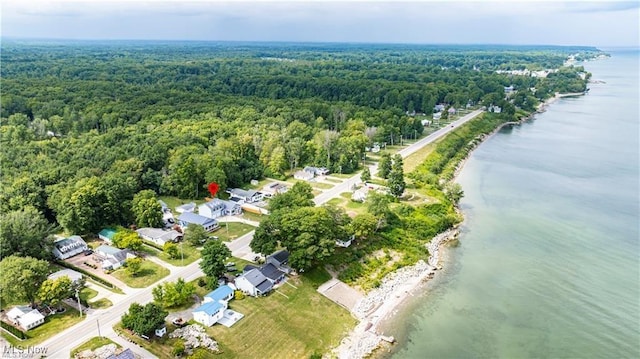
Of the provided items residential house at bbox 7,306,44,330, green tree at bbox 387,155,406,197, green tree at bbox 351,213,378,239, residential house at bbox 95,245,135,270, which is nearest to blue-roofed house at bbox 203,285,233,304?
residential house at bbox 95,245,135,270

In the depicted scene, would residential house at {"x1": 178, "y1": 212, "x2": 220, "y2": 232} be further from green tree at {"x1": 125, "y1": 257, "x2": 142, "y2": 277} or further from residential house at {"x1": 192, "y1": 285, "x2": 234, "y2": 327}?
residential house at {"x1": 192, "y1": 285, "x2": 234, "y2": 327}

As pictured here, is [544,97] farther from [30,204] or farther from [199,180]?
[30,204]

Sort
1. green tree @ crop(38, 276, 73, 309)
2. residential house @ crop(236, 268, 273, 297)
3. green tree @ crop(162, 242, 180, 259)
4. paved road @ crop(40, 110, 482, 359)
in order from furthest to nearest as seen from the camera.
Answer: green tree @ crop(162, 242, 180, 259), residential house @ crop(236, 268, 273, 297), green tree @ crop(38, 276, 73, 309), paved road @ crop(40, 110, 482, 359)

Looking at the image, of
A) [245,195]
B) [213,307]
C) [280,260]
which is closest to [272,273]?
[280,260]

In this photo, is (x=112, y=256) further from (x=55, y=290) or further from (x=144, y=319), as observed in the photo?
(x=144, y=319)

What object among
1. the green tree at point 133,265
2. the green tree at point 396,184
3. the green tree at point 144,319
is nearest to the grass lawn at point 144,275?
the green tree at point 133,265

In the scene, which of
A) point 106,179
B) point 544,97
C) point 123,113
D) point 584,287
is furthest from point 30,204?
point 544,97
